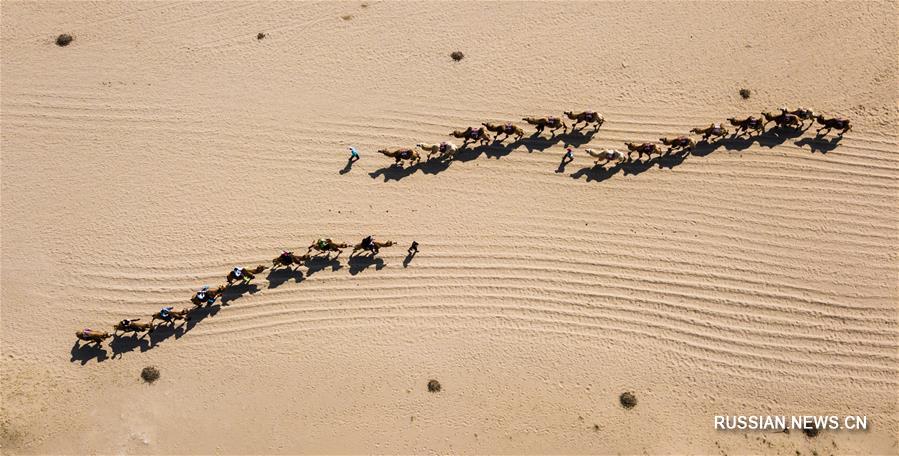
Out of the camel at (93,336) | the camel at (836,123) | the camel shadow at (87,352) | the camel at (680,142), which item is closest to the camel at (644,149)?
the camel at (680,142)

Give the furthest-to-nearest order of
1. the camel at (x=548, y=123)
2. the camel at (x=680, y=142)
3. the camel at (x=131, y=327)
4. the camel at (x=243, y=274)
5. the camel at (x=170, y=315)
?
the camel at (x=548, y=123) < the camel at (x=680, y=142) < the camel at (x=243, y=274) < the camel at (x=170, y=315) < the camel at (x=131, y=327)

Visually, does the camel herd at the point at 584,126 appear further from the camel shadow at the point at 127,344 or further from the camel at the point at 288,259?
the camel shadow at the point at 127,344

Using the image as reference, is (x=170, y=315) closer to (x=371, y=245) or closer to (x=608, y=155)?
(x=371, y=245)

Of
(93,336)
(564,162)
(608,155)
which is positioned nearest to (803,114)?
(608,155)

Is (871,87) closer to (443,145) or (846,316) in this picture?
(846,316)

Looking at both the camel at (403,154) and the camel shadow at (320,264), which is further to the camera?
the camel at (403,154)

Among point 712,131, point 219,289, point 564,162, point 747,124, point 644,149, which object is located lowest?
point 219,289
